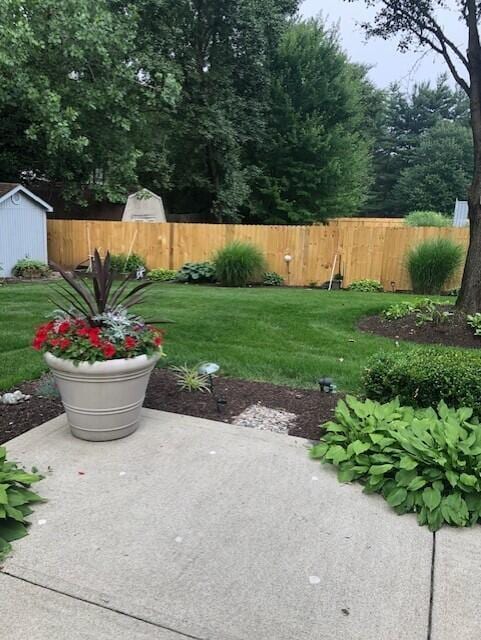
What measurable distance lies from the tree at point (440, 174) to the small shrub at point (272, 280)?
73.3 feet

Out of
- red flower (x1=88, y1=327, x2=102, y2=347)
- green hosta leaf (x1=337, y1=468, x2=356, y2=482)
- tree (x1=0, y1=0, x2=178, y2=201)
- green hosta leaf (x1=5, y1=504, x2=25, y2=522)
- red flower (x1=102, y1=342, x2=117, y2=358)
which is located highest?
tree (x1=0, y1=0, x2=178, y2=201)

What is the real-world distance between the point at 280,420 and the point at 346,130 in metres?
18.6

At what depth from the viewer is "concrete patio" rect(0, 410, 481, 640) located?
1.69 m

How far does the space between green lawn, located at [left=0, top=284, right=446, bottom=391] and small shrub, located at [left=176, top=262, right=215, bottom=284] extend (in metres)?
2.36

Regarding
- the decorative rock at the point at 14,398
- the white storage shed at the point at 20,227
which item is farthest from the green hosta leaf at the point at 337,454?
the white storage shed at the point at 20,227

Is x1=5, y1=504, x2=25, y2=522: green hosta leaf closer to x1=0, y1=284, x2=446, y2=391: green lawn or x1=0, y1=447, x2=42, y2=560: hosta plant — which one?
x1=0, y1=447, x2=42, y2=560: hosta plant

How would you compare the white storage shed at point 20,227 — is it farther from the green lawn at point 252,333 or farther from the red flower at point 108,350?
the red flower at point 108,350

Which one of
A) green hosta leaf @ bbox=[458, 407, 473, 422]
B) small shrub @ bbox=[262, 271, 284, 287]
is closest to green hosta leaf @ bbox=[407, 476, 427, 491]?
green hosta leaf @ bbox=[458, 407, 473, 422]

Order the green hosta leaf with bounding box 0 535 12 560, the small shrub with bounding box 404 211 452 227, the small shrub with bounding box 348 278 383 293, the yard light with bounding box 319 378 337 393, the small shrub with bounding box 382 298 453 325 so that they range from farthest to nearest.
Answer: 1. the small shrub with bounding box 404 211 452 227
2. the small shrub with bounding box 348 278 383 293
3. the small shrub with bounding box 382 298 453 325
4. the yard light with bounding box 319 378 337 393
5. the green hosta leaf with bounding box 0 535 12 560

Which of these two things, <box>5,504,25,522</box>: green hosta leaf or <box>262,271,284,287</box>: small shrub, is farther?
<box>262,271,284,287</box>: small shrub

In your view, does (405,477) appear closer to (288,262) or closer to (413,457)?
(413,457)

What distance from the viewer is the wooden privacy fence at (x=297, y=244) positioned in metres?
11.2

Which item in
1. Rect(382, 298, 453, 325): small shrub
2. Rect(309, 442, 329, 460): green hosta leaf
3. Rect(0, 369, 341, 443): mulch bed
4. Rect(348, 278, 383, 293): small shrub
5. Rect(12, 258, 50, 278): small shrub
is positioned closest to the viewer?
Rect(309, 442, 329, 460): green hosta leaf

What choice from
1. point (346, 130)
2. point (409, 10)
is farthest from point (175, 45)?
point (409, 10)
